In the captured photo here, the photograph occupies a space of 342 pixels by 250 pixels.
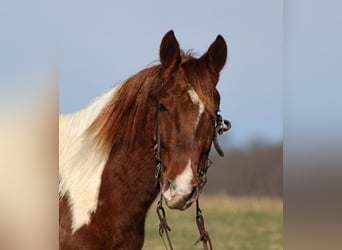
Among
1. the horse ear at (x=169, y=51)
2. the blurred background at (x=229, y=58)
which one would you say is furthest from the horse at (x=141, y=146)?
the blurred background at (x=229, y=58)

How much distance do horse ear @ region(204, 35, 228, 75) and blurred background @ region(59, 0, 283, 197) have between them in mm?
70

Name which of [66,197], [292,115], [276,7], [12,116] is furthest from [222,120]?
[12,116]

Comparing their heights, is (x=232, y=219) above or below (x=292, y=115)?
below

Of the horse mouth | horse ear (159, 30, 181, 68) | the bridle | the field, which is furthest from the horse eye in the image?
the field

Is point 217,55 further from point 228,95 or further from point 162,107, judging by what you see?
point 162,107

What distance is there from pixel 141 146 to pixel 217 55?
0.41 meters

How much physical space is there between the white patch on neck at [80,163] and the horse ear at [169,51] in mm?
200

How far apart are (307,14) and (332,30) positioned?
0.11m

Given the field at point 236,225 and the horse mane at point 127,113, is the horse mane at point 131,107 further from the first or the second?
the field at point 236,225

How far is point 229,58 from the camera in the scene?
6.25 feet

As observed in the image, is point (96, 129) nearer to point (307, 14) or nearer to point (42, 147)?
point (42, 147)

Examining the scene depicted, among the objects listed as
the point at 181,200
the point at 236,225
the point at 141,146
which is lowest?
the point at 236,225

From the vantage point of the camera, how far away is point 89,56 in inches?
77.1

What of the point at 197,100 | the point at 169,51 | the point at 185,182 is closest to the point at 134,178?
the point at 185,182
